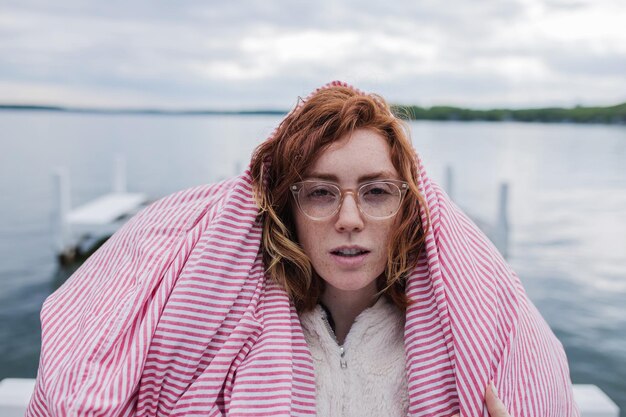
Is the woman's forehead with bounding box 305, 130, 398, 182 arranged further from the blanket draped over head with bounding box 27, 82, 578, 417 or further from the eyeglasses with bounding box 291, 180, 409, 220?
the blanket draped over head with bounding box 27, 82, 578, 417

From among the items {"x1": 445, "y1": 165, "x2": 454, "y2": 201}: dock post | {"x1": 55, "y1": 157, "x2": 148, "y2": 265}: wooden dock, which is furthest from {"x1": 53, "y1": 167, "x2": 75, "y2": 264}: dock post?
{"x1": 445, "y1": 165, "x2": 454, "y2": 201}: dock post

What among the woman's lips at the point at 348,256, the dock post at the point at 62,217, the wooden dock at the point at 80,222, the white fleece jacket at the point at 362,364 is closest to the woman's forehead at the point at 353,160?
the woman's lips at the point at 348,256

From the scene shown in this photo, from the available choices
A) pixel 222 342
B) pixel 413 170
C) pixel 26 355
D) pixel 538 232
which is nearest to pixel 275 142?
pixel 413 170

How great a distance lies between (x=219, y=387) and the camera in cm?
136

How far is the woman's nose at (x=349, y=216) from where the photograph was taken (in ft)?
4.66

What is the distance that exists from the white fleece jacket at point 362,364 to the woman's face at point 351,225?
0.47 feet

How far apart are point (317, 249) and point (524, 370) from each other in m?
0.60

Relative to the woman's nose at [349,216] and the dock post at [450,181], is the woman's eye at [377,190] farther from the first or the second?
the dock post at [450,181]

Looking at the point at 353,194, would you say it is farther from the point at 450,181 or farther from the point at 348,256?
the point at 450,181

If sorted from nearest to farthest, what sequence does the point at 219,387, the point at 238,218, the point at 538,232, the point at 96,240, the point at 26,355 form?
the point at 219,387
the point at 238,218
the point at 26,355
the point at 96,240
the point at 538,232

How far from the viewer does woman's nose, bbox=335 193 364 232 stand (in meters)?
1.42

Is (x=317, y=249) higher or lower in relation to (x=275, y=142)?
lower

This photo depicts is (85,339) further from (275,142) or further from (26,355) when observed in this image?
(26,355)

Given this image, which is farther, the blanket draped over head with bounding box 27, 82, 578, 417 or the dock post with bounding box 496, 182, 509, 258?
the dock post with bounding box 496, 182, 509, 258
